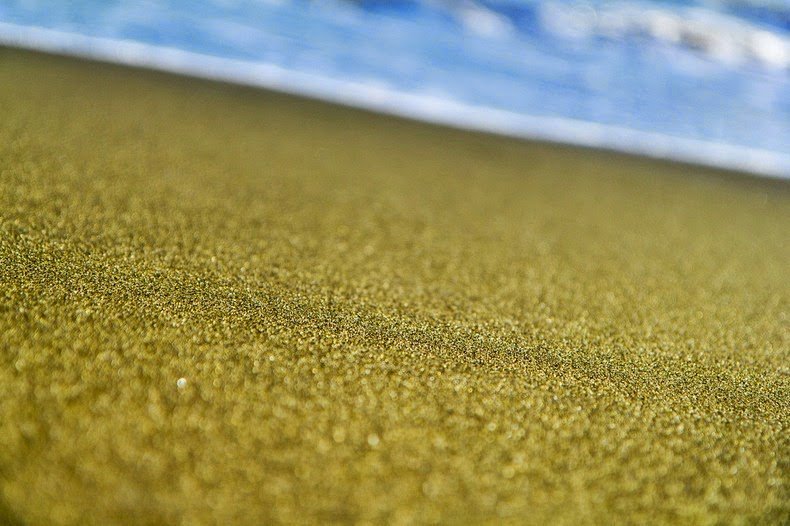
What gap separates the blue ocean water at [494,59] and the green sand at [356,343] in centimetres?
126

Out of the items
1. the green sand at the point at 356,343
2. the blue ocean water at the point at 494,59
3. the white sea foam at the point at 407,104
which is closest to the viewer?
the green sand at the point at 356,343

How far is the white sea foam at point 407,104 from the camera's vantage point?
358 cm

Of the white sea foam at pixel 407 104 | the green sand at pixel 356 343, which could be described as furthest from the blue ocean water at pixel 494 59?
the green sand at pixel 356 343

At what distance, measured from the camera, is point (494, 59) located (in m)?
4.75

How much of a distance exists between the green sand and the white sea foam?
1064 mm

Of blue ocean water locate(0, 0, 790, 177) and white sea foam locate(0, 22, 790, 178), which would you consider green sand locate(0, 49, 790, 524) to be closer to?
white sea foam locate(0, 22, 790, 178)

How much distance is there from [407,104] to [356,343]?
A: 105 inches

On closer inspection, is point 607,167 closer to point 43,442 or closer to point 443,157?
point 443,157

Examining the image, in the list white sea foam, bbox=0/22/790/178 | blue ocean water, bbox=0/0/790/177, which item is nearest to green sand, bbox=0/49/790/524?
white sea foam, bbox=0/22/790/178

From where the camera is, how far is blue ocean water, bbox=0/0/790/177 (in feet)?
12.3

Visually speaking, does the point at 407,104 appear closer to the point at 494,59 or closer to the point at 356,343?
the point at 494,59

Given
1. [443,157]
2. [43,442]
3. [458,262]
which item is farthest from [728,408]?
[443,157]

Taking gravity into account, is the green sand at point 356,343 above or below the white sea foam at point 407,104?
below

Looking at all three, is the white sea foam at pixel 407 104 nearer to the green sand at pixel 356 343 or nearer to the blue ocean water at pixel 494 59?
the blue ocean water at pixel 494 59
